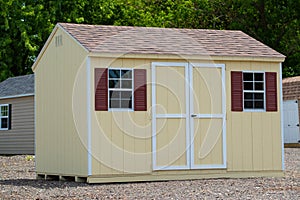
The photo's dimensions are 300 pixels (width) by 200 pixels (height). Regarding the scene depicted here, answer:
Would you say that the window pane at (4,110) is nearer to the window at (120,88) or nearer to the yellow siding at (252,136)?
the window at (120,88)

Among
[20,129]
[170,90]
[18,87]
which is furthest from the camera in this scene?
[18,87]

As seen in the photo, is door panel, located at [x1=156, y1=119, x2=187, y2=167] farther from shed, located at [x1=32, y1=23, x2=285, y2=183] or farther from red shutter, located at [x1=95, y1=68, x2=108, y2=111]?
red shutter, located at [x1=95, y1=68, x2=108, y2=111]

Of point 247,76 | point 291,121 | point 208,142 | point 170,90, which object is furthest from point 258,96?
point 291,121

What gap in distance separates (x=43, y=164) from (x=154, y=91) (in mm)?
3521

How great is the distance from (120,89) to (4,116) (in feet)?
56.0

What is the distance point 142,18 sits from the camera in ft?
135

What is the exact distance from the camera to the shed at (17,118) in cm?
2848

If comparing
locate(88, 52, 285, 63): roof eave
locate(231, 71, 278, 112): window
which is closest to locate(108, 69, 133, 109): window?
locate(88, 52, 285, 63): roof eave

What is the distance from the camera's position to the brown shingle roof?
14781mm

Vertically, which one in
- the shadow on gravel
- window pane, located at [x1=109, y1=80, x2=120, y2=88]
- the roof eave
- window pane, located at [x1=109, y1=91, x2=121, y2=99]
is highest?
the roof eave

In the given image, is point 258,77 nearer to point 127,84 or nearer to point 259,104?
point 259,104

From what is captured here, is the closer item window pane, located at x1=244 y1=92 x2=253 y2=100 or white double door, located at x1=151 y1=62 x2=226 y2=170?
white double door, located at x1=151 y1=62 x2=226 y2=170

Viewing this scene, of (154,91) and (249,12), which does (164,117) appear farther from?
(249,12)

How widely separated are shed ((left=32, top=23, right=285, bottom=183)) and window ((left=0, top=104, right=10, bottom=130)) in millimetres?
14119
